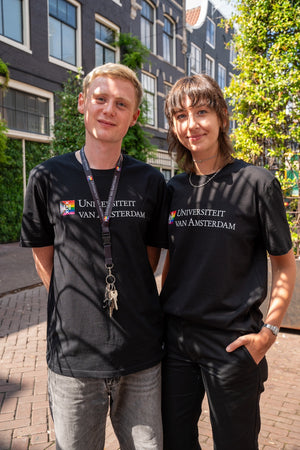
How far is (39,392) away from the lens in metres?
3.14

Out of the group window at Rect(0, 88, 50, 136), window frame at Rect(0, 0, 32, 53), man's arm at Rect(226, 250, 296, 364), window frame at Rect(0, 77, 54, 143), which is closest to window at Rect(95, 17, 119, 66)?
window frame at Rect(0, 77, 54, 143)

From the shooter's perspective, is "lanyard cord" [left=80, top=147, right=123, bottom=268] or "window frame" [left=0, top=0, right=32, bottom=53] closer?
"lanyard cord" [left=80, top=147, right=123, bottom=268]

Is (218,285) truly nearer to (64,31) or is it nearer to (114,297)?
A: (114,297)

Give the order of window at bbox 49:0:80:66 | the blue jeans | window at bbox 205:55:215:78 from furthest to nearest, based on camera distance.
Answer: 1. window at bbox 205:55:215:78
2. window at bbox 49:0:80:66
3. the blue jeans

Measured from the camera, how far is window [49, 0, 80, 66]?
12077mm

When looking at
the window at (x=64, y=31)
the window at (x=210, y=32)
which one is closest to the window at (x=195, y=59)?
the window at (x=210, y=32)

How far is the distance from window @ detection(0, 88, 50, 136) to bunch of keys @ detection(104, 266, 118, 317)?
10.7m

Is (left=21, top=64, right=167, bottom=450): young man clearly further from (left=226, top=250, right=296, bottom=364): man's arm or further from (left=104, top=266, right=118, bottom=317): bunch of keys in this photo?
(left=226, top=250, right=296, bottom=364): man's arm

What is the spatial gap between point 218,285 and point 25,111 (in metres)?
11.4

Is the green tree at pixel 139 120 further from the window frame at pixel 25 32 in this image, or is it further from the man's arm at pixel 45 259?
the man's arm at pixel 45 259

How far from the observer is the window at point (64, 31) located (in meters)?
12.1

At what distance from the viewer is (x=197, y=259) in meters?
1.53

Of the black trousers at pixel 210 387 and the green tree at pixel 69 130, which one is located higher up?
the green tree at pixel 69 130

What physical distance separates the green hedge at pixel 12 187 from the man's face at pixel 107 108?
9.96m
